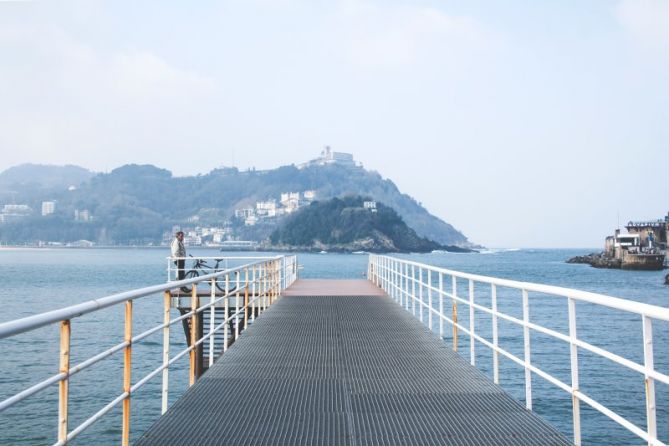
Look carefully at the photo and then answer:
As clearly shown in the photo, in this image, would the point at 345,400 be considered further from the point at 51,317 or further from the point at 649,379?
the point at 51,317

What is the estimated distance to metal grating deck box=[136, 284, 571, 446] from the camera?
4.28 meters

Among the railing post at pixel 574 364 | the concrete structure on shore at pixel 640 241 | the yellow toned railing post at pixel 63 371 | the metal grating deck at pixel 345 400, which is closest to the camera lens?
the yellow toned railing post at pixel 63 371

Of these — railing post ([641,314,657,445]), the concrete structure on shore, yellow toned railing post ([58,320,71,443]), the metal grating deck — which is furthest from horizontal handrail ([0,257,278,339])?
the concrete structure on shore

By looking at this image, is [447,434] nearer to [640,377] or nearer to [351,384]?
[351,384]

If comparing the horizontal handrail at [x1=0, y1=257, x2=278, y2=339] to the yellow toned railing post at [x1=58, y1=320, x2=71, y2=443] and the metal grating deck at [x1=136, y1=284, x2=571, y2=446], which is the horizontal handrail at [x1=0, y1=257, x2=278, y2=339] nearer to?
the yellow toned railing post at [x1=58, y1=320, x2=71, y2=443]

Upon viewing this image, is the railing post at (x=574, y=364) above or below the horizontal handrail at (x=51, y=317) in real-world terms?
below

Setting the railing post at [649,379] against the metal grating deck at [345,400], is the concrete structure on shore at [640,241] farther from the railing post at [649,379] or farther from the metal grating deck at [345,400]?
the railing post at [649,379]

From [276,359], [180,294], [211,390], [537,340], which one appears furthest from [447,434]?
[537,340]

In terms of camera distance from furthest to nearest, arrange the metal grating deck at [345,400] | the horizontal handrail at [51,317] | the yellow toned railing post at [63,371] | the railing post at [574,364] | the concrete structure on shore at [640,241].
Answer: the concrete structure on shore at [640,241] → the metal grating deck at [345,400] → the railing post at [574,364] → the yellow toned railing post at [63,371] → the horizontal handrail at [51,317]

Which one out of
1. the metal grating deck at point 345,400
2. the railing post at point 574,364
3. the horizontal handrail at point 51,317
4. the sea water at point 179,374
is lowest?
the sea water at point 179,374

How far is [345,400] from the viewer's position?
536 centimetres

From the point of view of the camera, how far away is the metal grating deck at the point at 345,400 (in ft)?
14.0

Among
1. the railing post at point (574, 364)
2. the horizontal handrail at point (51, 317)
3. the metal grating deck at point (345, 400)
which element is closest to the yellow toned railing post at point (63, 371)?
the horizontal handrail at point (51, 317)

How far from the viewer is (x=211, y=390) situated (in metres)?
5.76
